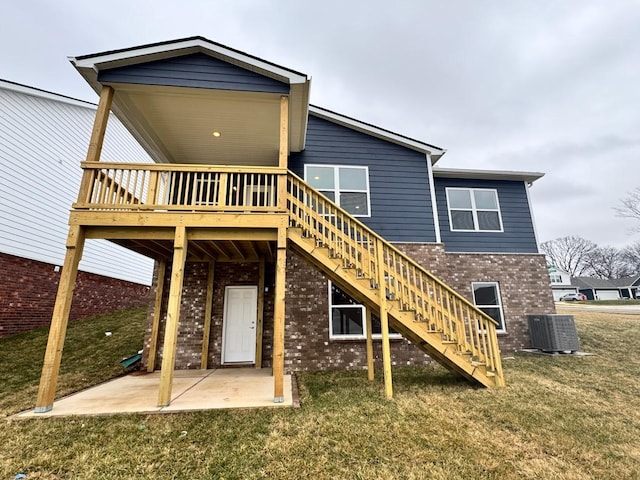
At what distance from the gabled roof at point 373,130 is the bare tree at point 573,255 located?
2256 inches

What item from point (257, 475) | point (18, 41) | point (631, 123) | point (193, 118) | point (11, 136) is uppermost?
point (631, 123)

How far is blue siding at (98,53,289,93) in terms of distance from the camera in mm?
5496

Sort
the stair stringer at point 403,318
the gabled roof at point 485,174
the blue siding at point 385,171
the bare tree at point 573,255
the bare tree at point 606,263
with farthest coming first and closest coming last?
the bare tree at point 573,255, the bare tree at point 606,263, the gabled roof at point 485,174, the blue siding at point 385,171, the stair stringer at point 403,318

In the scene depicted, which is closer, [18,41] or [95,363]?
[95,363]

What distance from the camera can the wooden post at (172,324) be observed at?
14.8 feet

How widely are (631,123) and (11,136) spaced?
65.9 m

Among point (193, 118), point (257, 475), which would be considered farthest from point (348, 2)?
point (257, 475)

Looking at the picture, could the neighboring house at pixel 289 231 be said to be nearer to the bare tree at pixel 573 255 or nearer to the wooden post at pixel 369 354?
the wooden post at pixel 369 354

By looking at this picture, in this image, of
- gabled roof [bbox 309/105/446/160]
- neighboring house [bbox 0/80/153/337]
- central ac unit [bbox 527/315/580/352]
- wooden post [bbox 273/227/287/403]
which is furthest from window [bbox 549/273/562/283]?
neighboring house [bbox 0/80/153/337]

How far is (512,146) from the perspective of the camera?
65625mm

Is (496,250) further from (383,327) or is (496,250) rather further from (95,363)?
(95,363)

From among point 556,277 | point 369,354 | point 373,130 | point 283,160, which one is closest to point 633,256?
point 556,277

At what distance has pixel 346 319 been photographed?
7629 millimetres

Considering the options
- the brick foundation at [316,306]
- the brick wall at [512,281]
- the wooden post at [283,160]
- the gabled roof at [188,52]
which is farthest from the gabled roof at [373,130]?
the wooden post at [283,160]
